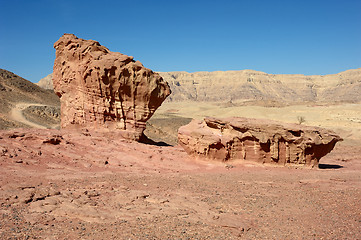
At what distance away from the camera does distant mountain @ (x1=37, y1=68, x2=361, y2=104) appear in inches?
5189

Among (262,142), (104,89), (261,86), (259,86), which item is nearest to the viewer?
(262,142)

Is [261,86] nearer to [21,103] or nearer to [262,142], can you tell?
[21,103]

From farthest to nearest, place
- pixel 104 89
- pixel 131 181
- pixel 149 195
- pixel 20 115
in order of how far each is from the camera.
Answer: pixel 20 115 < pixel 104 89 < pixel 131 181 < pixel 149 195

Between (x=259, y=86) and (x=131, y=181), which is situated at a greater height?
(x=259, y=86)

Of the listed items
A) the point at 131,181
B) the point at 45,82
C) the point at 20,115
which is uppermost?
the point at 45,82

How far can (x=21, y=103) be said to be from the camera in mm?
45156

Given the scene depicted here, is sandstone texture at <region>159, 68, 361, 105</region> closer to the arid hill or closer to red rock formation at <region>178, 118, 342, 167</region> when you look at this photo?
the arid hill

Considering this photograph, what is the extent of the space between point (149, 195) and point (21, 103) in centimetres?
4347

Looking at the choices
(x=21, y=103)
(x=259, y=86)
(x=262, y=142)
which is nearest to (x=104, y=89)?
(x=262, y=142)

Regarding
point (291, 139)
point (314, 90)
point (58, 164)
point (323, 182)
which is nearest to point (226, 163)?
point (291, 139)

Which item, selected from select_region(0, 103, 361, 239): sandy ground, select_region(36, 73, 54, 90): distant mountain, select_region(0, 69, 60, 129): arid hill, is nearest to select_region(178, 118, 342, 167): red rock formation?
select_region(0, 103, 361, 239): sandy ground

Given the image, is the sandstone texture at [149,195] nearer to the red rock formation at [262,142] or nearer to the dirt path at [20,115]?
the red rock formation at [262,142]

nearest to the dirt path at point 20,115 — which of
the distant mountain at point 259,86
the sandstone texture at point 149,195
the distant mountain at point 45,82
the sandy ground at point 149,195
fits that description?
the sandy ground at point 149,195

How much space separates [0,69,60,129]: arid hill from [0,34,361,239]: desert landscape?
18063 millimetres
